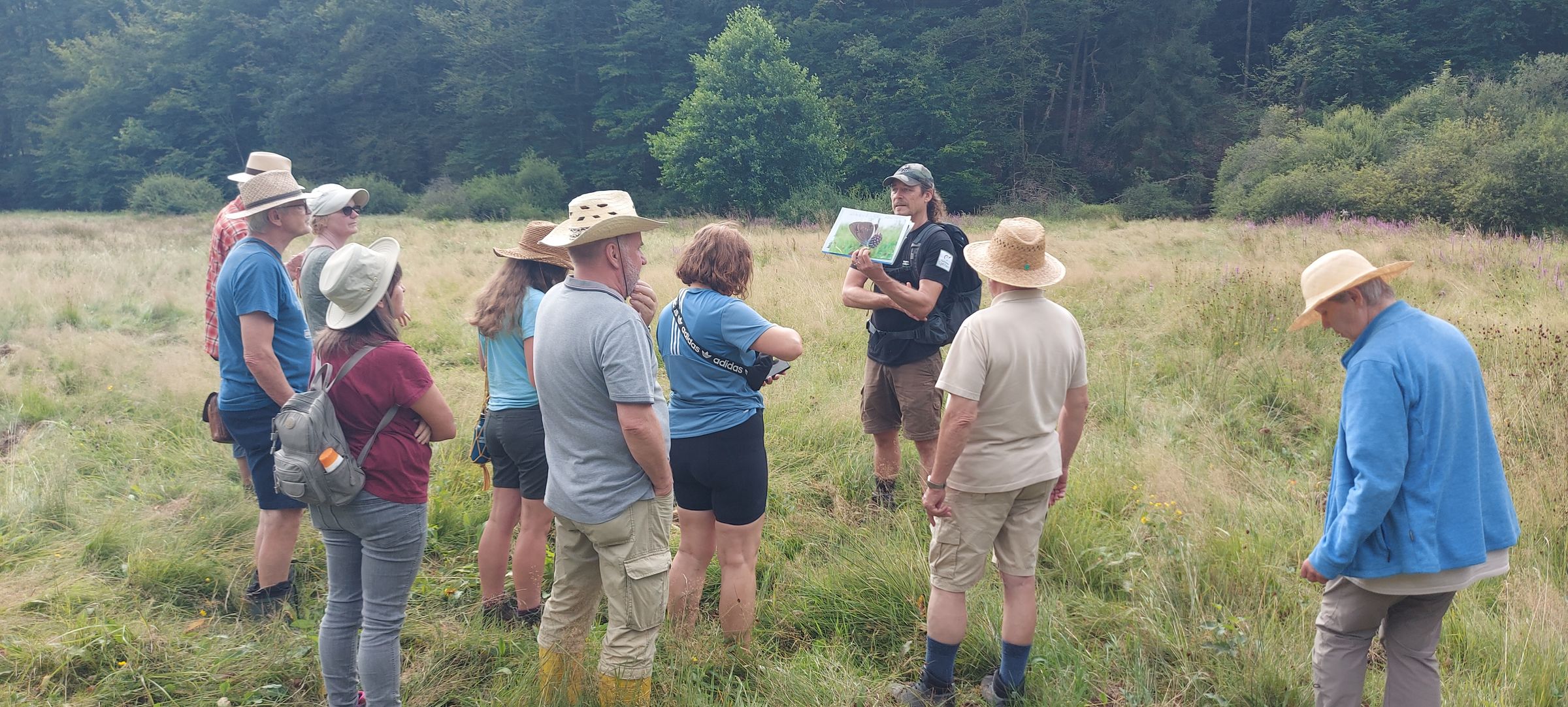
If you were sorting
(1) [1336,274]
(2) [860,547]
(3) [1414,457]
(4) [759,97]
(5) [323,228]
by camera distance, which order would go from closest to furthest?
1. (3) [1414,457]
2. (1) [1336,274]
3. (2) [860,547]
4. (5) [323,228]
5. (4) [759,97]

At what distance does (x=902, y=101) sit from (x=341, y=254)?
37614 millimetres

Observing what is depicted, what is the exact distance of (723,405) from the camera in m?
3.06

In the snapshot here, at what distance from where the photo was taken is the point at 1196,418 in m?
5.82

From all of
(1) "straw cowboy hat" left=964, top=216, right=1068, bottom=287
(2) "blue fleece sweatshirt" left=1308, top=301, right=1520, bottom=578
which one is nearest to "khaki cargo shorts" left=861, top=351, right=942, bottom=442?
(1) "straw cowboy hat" left=964, top=216, right=1068, bottom=287

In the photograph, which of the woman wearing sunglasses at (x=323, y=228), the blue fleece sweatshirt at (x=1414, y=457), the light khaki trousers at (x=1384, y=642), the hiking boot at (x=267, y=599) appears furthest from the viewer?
the woman wearing sunglasses at (x=323, y=228)

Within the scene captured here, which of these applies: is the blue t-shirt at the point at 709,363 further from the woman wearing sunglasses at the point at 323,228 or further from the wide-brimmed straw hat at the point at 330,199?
the wide-brimmed straw hat at the point at 330,199

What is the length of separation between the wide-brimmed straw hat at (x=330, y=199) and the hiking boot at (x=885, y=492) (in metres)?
2.93

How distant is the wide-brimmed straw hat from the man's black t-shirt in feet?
8.27

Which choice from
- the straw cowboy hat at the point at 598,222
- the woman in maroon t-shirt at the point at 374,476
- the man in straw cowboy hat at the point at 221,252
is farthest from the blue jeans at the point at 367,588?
the man in straw cowboy hat at the point at 221,252

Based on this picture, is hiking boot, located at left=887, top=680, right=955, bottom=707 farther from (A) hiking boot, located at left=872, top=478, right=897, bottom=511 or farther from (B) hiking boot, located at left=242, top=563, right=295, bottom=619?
(B) hiking boot, located at left=242, top=563, right=295, bottom=619

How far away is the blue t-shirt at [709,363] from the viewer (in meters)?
2.95

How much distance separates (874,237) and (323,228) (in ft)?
8.71

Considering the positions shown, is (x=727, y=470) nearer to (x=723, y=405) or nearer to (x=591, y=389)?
(x=723, y=405)

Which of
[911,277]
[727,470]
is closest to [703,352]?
[727,470]
